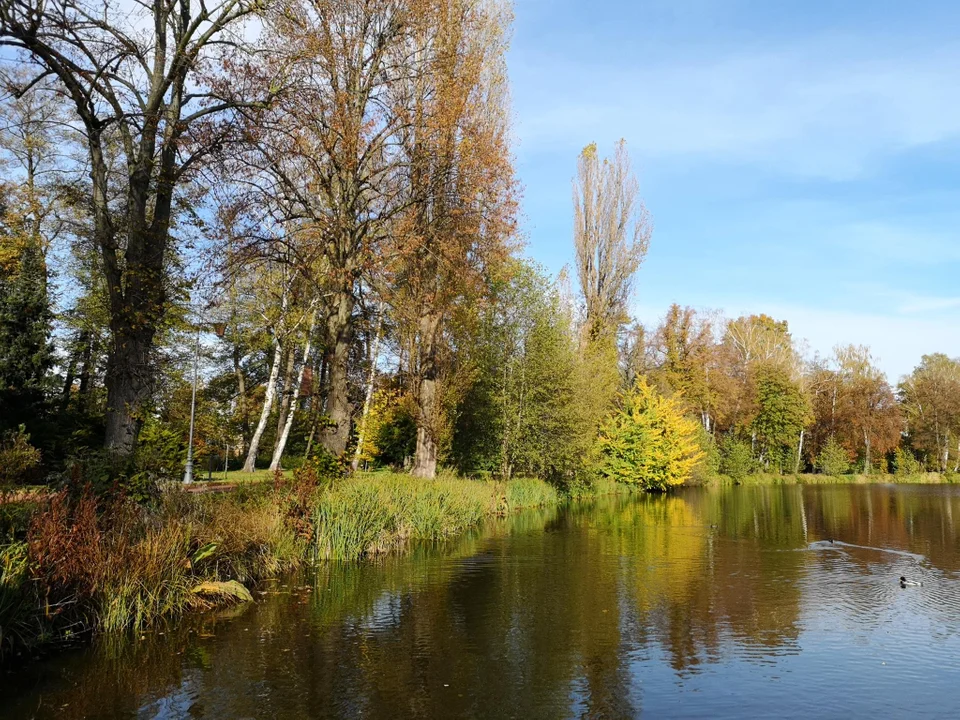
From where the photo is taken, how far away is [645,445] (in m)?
33.7

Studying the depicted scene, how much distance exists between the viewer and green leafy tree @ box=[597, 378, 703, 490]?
33.7m

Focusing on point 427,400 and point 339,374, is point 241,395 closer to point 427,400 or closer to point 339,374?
point 427,400

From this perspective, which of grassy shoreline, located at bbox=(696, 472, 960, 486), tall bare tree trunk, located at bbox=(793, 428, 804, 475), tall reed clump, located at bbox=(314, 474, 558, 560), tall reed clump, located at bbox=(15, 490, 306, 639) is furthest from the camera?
tall bare tree trunk, located at bbox=(793, 428, 804, 475)

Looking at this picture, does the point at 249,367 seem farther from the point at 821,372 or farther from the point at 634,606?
the point at 821,372

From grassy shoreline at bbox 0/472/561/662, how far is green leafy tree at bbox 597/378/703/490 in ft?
67.3

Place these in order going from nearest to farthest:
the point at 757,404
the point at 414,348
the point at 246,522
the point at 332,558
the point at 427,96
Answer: the point at 246,522, the point at 332,558, the point at 427,96, the point at 414,348, the point at 757,404

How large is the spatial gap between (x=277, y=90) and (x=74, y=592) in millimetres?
9470

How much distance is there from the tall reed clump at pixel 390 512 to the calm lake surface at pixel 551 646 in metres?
0.76

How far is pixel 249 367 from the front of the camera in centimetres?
3738

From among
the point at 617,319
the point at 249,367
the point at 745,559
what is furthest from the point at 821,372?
the point at 745,559

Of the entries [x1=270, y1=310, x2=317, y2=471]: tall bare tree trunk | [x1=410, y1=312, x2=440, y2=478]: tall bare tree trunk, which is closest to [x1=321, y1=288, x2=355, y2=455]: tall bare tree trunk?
[x1=410, y1=312, x2=440, y2=478]: tall bare tree trunk

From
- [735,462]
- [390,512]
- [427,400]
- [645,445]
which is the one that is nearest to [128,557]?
[390,512]

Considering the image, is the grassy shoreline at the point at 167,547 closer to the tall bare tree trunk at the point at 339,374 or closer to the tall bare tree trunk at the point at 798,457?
the tall bare tree trunk at the point at 339,374

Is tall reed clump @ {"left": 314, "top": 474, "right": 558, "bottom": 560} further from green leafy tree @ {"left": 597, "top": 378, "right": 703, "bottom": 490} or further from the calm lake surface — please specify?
green leafy tree @ {"left": 597, "top": 378, "right": 703, "bottom": 490}
